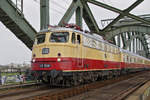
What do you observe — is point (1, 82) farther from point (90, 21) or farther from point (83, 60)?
point (90, 21)

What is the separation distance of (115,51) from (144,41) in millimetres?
69580

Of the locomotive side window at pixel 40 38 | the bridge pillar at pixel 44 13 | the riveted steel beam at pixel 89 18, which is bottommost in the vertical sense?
the locomotive side window at pixel 40 38

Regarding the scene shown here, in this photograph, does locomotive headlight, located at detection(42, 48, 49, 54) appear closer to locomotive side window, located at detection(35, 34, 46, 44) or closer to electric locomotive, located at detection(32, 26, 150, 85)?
electric locomotive, located at detection(32, 26, 150, 85)

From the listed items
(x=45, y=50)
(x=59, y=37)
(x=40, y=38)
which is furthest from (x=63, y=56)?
(x=40, y=38)

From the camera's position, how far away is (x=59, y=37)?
12930mm

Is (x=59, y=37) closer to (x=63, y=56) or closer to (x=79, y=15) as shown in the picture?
(x=63, y=56)

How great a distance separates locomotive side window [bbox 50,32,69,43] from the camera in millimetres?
12812

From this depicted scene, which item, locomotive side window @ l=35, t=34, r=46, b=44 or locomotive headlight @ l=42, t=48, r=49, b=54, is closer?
locomotive headlight @ l=42, t=48, r=49, b=54

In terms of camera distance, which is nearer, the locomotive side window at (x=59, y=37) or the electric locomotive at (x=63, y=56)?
the electric locomotive at (x=63, y=56)

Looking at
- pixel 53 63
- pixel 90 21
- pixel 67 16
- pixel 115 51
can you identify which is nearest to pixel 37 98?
pixel 53 63

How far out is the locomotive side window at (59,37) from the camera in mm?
12812

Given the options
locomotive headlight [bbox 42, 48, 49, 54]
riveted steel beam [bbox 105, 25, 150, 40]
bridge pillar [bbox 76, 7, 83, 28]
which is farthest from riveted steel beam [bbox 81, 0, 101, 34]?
locomotive headlight [bbox 42, 48, 49, 54]

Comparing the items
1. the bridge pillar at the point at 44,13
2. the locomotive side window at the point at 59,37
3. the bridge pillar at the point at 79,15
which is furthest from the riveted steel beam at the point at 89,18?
the locomotive side window at the point at 59,37

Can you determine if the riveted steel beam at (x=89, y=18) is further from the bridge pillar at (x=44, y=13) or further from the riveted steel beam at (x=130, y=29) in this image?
the riveted steel beam at (x=130, y=29)
